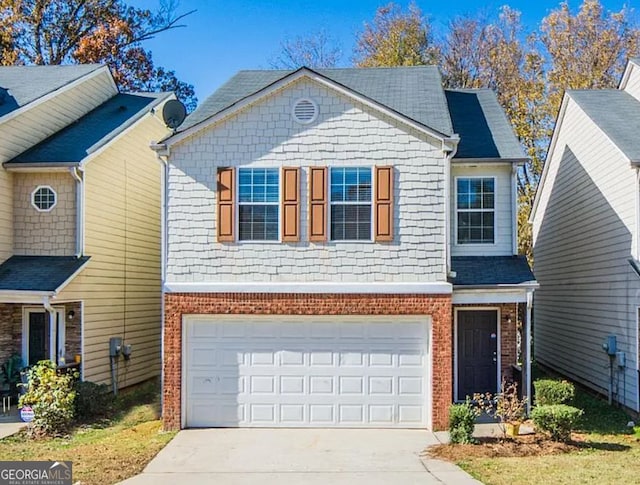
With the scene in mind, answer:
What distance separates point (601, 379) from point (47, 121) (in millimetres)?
14348

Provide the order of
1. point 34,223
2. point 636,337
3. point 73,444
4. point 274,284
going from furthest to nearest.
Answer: point 34,223
point 636,337
point 274,284
point 73,444

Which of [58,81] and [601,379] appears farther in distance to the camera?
[58,81]

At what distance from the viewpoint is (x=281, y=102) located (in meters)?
13.0

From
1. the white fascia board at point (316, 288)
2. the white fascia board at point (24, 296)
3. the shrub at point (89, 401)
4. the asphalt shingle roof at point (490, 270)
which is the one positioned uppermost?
the asphalt shingle roof at point (490, 270)

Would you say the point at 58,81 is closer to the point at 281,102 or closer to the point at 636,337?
the point at 281,102

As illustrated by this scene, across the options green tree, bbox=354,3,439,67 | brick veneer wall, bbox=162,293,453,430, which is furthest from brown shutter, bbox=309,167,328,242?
green tree, bbox=354,3,439,67

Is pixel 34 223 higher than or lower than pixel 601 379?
higher

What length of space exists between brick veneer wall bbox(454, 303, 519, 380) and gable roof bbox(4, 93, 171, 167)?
357 inches

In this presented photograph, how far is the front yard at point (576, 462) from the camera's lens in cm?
945

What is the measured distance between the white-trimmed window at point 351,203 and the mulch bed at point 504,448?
399 cm

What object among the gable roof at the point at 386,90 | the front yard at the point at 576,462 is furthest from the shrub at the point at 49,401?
the front yard at the point at 576,462

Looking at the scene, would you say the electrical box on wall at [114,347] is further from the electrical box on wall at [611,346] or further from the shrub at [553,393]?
the electrical box on wall at [611,346]

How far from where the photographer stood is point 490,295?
1316 centimetres

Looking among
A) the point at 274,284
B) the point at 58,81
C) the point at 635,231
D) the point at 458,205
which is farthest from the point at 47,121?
the point at 635,231
